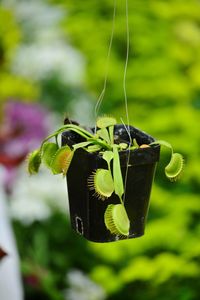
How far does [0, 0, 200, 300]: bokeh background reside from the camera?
2641mm

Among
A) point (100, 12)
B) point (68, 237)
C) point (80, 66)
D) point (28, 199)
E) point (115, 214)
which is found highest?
point (100, 12)

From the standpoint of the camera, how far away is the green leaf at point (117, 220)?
1.02 meters

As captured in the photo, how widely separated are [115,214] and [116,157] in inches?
3.0

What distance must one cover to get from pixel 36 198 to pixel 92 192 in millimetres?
1858

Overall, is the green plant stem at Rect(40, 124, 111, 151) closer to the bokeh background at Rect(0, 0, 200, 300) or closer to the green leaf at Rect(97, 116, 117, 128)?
the green leaf at Rect(97, 116, 117, 128)

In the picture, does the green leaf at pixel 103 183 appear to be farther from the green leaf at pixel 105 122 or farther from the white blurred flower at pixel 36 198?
the white blurred flower at pixel 36 198

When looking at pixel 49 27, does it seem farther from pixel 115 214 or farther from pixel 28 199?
pixel 115 214

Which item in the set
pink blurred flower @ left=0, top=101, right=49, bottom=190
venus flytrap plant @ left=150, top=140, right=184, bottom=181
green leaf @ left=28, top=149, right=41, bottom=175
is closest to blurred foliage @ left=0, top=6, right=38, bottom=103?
pink blurred flower @ left=0, top=101, right=49, bottom=190

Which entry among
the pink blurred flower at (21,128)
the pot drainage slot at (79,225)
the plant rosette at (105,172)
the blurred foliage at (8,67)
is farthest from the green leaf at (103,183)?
the blurred foliage at (8,67)

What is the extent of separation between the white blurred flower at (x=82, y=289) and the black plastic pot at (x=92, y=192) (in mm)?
1526

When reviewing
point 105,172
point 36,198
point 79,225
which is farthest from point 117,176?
point 36,198

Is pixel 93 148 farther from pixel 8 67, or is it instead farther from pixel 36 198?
pixel 8 67

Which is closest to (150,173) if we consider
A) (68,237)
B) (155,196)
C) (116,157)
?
(116,157)

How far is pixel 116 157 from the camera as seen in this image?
104cm
